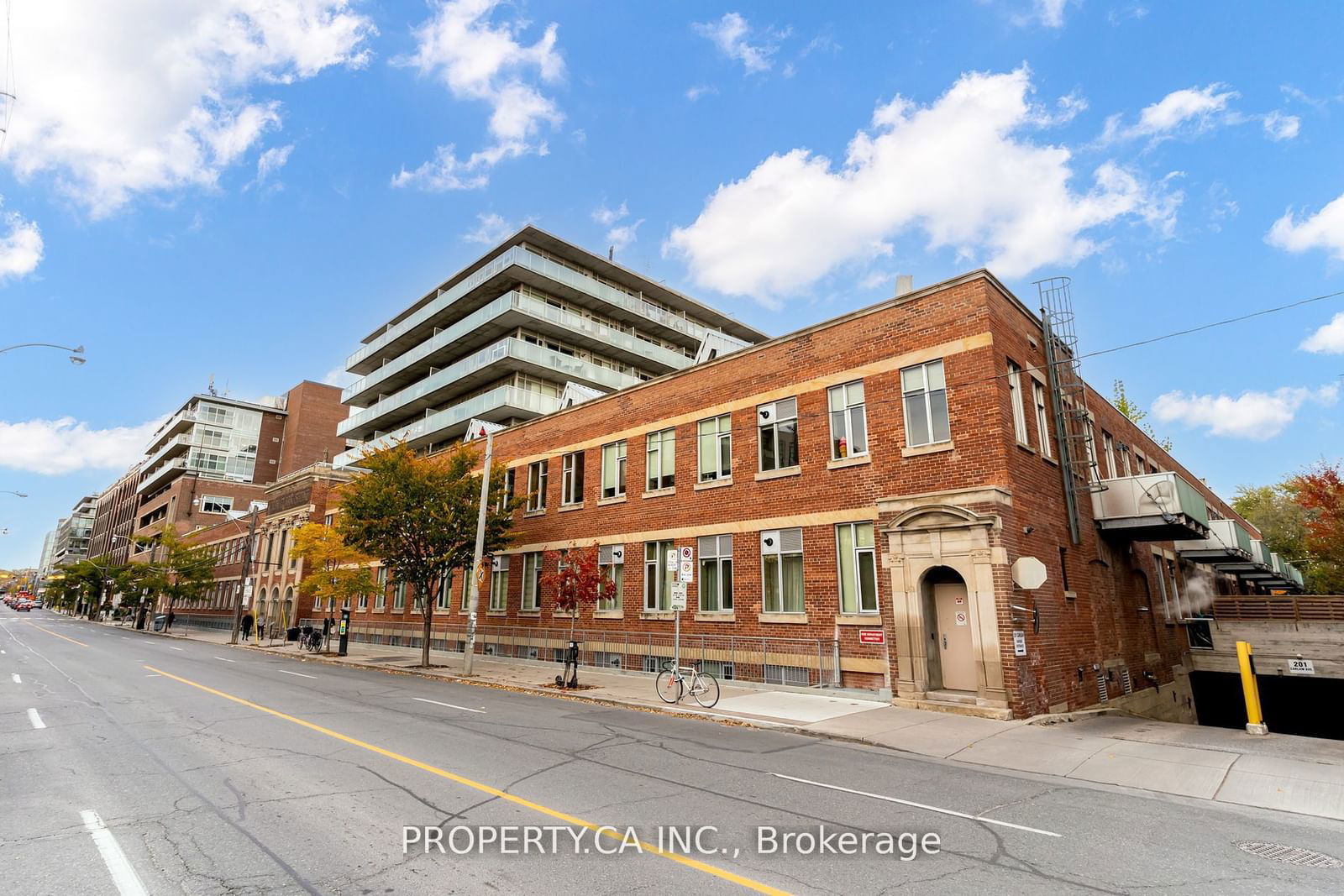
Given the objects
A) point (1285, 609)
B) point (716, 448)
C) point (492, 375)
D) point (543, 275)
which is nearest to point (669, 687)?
point (716, 448)

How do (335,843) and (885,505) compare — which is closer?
(335,843)

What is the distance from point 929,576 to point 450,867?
515 inches

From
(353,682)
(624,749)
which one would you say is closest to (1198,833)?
(624,749)

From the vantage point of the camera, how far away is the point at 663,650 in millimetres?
21359

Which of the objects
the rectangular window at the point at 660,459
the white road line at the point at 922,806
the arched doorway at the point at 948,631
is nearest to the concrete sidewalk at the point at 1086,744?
the arched doorway at the point at 948,631

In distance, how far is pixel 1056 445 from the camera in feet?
60.3

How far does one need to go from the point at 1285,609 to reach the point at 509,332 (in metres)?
43.5

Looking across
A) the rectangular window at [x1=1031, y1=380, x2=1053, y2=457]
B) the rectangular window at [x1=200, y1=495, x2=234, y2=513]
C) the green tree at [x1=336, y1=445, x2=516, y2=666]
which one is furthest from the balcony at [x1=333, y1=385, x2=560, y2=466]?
the rectangular window at [x1=200, y1=495, x2=234, y2=513]

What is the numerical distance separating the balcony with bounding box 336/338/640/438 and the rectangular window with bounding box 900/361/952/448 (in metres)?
26.8

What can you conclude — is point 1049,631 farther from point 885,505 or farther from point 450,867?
point 450,867

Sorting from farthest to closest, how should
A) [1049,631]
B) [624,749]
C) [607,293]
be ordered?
[607,293], [1049,631], [624,749]

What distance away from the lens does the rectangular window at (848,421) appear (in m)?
17.8

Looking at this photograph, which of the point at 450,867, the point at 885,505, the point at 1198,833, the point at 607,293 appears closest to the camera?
the point at 450,867

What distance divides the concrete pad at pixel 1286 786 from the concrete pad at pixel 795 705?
21.0 feet
